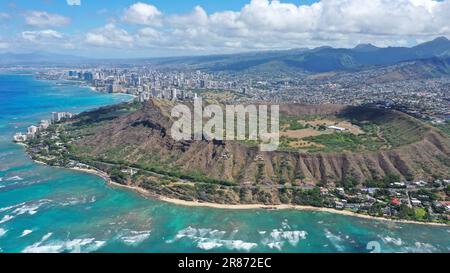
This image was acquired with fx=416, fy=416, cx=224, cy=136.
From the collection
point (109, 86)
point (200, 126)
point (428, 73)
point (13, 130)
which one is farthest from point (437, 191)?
point (428, 73)

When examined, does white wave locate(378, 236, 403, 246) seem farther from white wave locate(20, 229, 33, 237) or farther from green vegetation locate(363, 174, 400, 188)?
white wave locate(20, 229, 33, 237)

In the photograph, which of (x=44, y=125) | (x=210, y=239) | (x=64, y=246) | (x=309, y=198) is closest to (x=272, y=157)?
(x=309, y=198)

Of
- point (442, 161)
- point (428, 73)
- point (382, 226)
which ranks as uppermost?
point (428, 73)

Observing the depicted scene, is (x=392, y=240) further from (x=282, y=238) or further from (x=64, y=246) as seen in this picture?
(x=64, y=246)

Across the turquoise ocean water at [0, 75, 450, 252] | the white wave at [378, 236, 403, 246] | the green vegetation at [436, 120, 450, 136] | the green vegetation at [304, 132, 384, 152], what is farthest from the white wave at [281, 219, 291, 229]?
the green vegetation at [436, 120, 450, 136]

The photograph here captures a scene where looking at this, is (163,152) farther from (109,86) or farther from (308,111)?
(109,86)

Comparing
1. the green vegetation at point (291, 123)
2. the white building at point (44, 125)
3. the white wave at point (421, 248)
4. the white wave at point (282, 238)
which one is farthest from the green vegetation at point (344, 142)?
the white building at point (44, 125)
